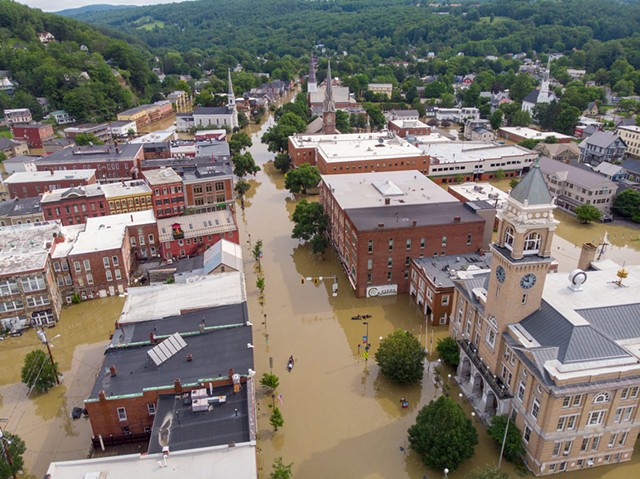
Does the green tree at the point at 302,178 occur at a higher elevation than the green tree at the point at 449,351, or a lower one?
higher

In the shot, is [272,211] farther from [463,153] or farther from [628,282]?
[628,282]

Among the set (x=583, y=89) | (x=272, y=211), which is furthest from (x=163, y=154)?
(x=583, y=89)

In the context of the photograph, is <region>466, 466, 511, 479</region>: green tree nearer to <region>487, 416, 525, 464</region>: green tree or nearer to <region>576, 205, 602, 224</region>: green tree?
<region>487, 416, 525, 464</region>: green tree

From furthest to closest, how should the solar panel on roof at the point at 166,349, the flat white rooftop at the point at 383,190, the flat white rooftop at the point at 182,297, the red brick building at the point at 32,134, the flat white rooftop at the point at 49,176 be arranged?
the red brick building at the point at 32,134 < the flat white rooftop at the point at 49,176 < the flat white rooftop at the point at 383,190 < the flat white rooftop at the point at 182,297 < the solar panel on roof at the point at 166,349

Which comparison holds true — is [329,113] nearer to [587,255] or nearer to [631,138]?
[631,138]

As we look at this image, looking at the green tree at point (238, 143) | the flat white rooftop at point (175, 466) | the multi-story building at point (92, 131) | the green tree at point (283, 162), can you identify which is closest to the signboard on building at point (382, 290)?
the flat white rooftop at point (175, 466)

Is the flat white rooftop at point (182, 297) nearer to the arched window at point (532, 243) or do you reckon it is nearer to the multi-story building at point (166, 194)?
the multi-story building at point (166, 194)

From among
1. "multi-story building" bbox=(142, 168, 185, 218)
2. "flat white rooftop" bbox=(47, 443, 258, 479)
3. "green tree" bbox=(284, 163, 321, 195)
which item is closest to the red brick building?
"multi-story building" bbox=(142, 168, 185, 218)
